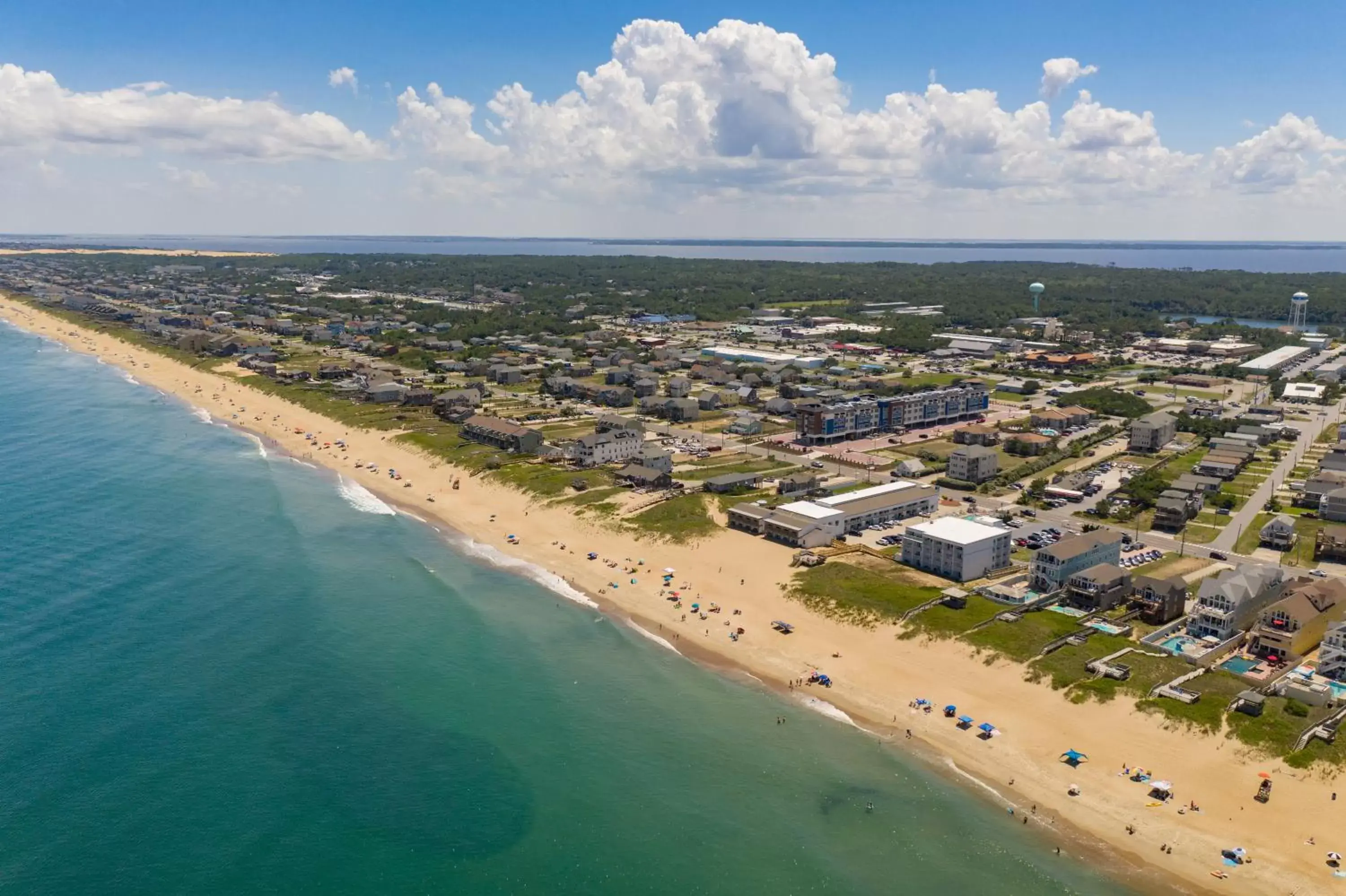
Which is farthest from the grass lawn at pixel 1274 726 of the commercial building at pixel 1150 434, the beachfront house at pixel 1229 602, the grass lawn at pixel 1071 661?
the commercial building at pixel 1150 434

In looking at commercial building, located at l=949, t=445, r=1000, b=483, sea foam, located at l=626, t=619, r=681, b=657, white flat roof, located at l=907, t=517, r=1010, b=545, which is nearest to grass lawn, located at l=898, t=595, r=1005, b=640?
white flat roof, located at l=907, t=517, r=1010, b=545

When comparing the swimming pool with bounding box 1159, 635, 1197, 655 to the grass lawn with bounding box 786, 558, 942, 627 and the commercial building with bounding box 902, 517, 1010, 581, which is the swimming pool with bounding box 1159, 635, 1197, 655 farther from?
→ the grass lawn with bounding box 786, 558, 942, 627

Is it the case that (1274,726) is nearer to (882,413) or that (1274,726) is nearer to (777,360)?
(882,413)

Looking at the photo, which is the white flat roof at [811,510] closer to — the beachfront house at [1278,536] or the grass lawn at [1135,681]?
the grass lawn at [1135,681]

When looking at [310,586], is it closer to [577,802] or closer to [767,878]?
[577,802]

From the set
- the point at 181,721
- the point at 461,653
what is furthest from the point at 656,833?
the point at 181,721

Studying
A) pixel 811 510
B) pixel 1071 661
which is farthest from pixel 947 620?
pixel 811 510
